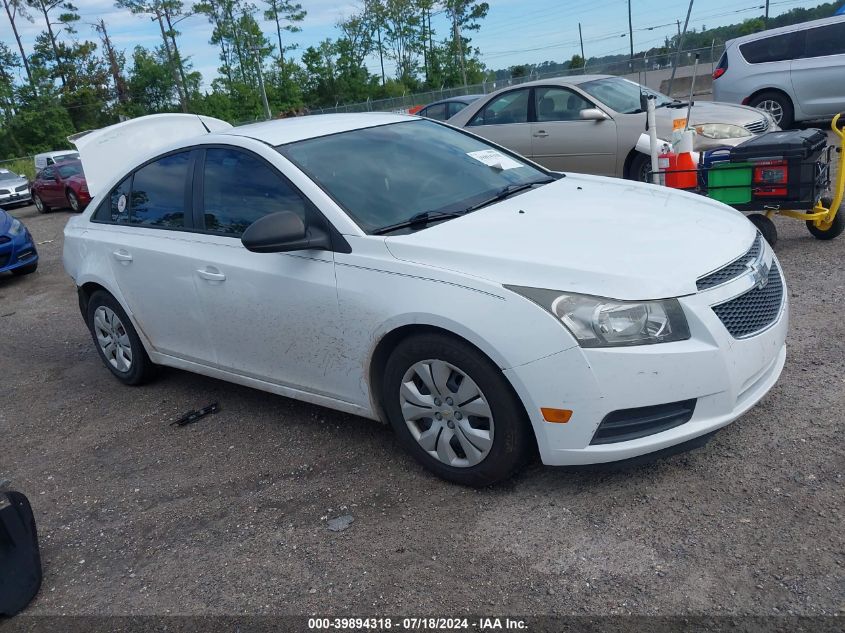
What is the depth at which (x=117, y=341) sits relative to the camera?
537cm

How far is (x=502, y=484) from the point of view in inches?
137

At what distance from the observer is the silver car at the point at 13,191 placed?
23.6 meters

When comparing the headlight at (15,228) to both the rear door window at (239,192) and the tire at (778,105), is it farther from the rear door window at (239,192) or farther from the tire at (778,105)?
the tire at (778,105)

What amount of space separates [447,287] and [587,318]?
0.60 metres

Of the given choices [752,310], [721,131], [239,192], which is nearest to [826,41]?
[721,131]

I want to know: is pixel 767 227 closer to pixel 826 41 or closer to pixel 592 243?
pixel 592 243

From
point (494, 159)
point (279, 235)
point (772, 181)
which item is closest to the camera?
point (279, 235)

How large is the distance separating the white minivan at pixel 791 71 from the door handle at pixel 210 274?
12.0 m

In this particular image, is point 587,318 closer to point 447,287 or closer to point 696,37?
point 447,287

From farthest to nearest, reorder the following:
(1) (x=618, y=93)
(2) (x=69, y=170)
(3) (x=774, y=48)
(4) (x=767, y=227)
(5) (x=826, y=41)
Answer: (2) (x=69, y=170)
(3) (x=774, y=48)
(5) (x=826, y=41)
(1) (x=618, y=93)
(4) (x=767, y=227)

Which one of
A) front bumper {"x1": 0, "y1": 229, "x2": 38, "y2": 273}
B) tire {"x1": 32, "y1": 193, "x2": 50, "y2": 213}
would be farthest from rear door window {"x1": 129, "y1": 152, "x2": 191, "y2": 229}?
tire {"x1": 32, "y1": 193, "x2": 50, "y2": 213}

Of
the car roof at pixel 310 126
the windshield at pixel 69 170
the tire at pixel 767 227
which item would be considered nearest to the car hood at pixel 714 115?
the tire at pixel 767 227

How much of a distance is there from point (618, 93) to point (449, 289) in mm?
7271

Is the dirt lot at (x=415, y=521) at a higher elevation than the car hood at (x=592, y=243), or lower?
lower
